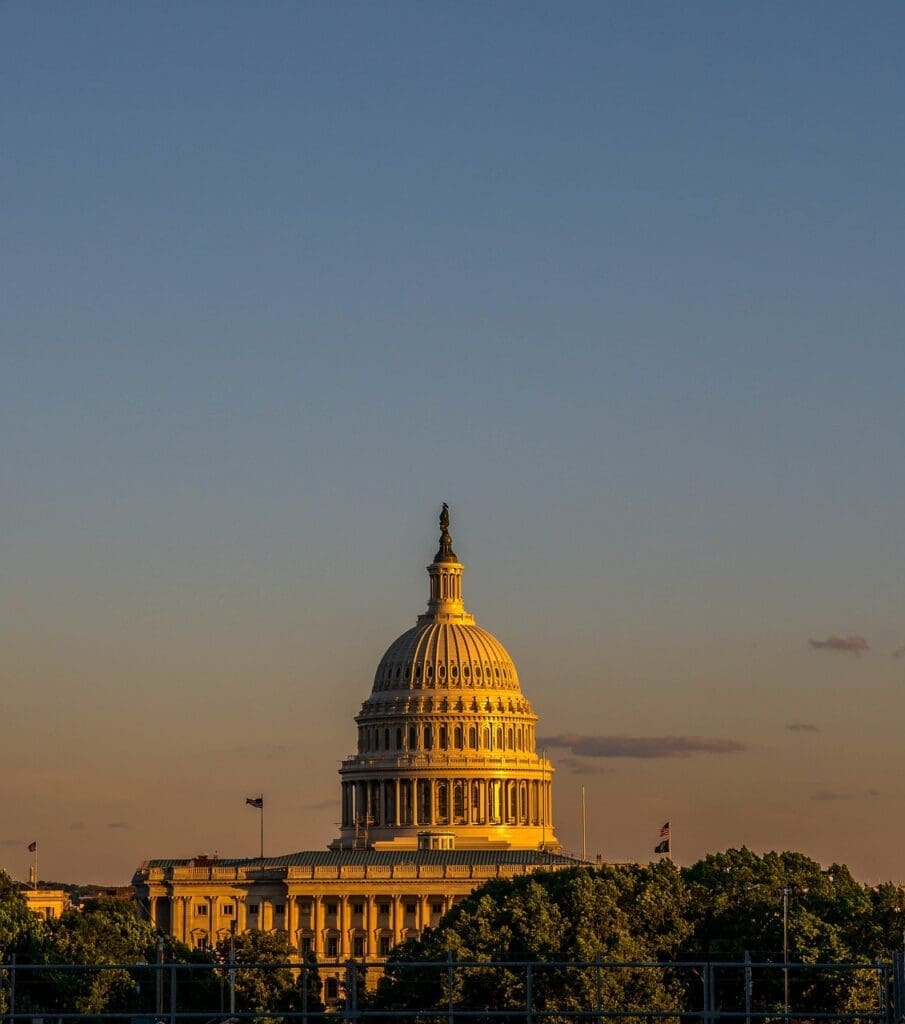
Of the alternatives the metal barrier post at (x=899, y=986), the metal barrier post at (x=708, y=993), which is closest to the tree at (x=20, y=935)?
the metal barrier post at (x=708, y=993)

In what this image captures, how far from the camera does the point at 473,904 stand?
596ft

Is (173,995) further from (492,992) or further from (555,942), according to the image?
(555,942)

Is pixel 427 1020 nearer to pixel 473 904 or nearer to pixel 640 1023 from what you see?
pixel 640 1023

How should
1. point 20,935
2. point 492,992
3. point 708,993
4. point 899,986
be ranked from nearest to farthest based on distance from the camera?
point 899,986 → point 708,993 → point 492,992 → point 20,935

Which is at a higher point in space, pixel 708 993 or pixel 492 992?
pixel 492 992

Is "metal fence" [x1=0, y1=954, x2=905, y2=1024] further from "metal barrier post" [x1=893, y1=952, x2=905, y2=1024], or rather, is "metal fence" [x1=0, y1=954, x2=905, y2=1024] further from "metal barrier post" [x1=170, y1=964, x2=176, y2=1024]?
"metal barrier post" [x1=893, y1=952, x2=905, y2=1024]

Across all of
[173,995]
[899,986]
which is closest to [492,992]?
[173,995]

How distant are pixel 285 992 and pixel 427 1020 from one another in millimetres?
33304

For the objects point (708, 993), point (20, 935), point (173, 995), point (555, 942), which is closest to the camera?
point (173, 995)

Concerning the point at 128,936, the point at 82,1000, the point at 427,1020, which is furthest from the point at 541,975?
the point at 128,936

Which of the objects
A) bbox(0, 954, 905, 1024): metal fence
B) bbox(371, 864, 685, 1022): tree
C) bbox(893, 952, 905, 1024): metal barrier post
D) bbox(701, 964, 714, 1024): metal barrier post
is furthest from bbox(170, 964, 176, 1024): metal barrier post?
bbox(371, 864, 685, 1022): tree

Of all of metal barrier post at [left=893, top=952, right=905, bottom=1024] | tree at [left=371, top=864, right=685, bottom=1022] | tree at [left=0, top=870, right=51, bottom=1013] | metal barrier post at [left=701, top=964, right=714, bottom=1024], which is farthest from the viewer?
tree at [left=0, top=870, right=51, bottom=1013]

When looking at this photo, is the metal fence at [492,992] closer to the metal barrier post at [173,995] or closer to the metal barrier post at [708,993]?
the metal barrier post at [708,993]

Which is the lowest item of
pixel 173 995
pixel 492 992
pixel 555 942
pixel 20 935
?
pixel 173 995
